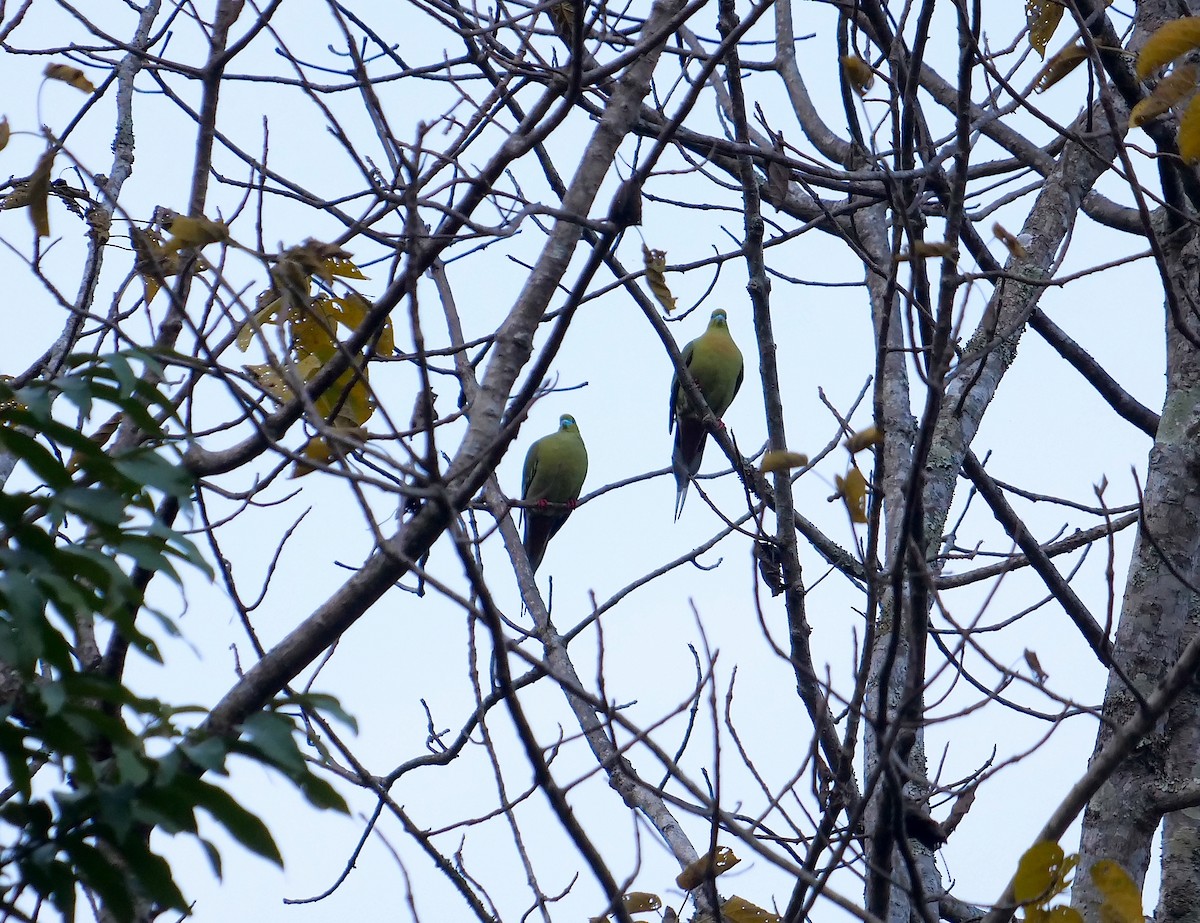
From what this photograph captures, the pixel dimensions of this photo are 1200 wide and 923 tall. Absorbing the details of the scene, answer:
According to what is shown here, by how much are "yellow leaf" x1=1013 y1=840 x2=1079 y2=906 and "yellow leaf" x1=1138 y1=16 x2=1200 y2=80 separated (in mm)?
1223

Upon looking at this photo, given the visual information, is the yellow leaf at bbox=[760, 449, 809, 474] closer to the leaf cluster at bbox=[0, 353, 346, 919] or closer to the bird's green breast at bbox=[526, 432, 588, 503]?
the leaf cluster at bbox=[0, 353, 346, 919]

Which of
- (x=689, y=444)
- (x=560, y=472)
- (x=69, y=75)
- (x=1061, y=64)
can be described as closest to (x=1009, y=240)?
(x=1061, y=64)

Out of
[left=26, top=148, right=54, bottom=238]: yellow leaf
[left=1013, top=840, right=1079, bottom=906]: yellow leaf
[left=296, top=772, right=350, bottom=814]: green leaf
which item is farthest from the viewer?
[left=26, top=148, right=54, bottom=238]: yellow leaf

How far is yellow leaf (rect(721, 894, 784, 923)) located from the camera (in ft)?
8.64

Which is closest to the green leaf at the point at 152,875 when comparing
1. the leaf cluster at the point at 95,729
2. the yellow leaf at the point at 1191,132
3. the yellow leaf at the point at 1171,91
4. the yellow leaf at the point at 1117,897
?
the leaf cluster at the point at 95,729

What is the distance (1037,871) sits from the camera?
1632 mm

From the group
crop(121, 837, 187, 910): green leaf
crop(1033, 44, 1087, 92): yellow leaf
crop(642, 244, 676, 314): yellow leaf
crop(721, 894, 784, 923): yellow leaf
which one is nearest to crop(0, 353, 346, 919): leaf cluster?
crop(121, 837, 187, 910): green leaf

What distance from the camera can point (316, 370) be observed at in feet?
8.48

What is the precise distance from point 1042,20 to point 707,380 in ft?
12.1

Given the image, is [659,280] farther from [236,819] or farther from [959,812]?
[959,812]

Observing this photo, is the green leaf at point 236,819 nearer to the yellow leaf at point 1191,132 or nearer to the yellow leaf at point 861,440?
the yellow leaf at point 861,440

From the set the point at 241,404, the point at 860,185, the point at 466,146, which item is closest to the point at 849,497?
the point at 241,404

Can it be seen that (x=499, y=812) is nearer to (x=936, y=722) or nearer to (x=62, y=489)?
(x=936, y=722)

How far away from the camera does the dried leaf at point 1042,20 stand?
3.41 metres
